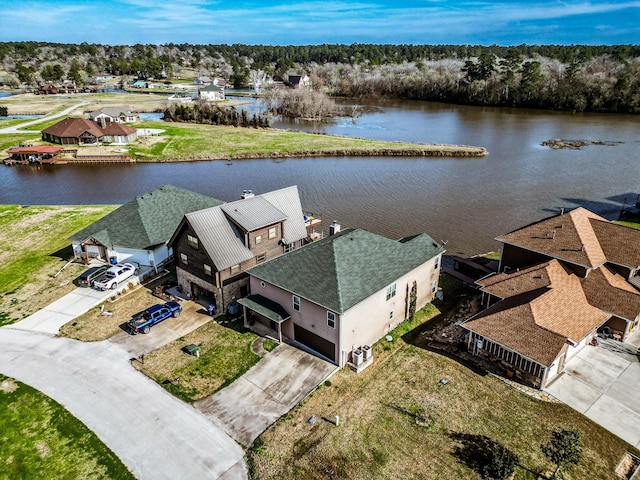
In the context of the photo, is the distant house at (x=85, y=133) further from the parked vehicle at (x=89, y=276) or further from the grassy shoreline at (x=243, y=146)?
the parked vehicle at (x=89, y=276)

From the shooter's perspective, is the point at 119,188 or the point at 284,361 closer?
the point at 284,361

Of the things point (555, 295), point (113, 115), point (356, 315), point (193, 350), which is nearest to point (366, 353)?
point (356, 315)

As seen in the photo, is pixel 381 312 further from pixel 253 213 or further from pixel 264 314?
pixel 253 213

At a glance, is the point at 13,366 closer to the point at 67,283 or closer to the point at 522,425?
the point at 67,283

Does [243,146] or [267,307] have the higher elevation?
[243,146]

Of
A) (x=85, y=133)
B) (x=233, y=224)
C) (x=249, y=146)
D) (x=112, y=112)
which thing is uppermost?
(x=112, y=112)

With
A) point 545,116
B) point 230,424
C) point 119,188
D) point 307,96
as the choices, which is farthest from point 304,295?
point 545,116

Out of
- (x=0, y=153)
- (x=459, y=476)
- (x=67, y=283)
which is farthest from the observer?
(x=0, y=153)

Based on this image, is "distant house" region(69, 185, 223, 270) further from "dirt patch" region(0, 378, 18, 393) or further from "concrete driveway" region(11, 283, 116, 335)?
"dirt patch" region(0, 378, 18, 393)

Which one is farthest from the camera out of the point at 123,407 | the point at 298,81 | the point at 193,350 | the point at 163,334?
the point at 298,81
